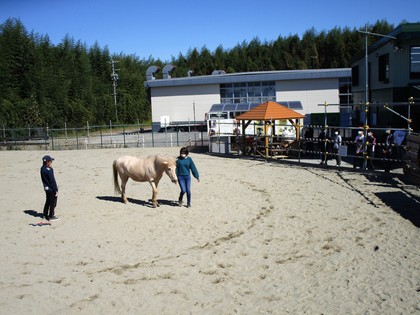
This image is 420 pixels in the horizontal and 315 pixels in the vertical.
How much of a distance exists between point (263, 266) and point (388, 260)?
76.8 inches

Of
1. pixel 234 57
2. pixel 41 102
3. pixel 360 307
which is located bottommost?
pixel 360 307

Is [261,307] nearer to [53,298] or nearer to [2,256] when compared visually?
A: [53,298]

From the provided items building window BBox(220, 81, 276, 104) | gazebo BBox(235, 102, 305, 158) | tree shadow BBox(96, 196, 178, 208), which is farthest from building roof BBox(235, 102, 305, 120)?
building window BBox(220, 81, 276, 104)

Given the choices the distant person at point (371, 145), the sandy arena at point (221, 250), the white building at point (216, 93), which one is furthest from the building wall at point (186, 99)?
Result: the sandy arena at point (221, 250)

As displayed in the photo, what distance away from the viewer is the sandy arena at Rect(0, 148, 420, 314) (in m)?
5.81

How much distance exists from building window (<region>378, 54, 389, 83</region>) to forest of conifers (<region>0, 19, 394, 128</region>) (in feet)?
29.5

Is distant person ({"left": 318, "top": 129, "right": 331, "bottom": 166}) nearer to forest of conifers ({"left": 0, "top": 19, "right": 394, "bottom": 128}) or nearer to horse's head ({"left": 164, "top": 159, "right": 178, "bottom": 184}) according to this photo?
horse's head ({"left": 164, "top": 159, "right": 178, "bottom": 184})

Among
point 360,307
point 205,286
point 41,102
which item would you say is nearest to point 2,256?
point 205,286

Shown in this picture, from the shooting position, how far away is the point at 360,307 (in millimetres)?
5473

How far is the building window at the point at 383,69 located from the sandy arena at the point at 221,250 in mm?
8272

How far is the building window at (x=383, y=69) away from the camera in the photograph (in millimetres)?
19906

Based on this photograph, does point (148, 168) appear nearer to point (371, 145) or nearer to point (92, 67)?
point (371, 145)

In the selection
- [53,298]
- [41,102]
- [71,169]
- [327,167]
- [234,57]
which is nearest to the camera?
[53,298]

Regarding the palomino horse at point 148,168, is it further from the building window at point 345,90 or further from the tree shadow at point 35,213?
the building window at point 345,90
